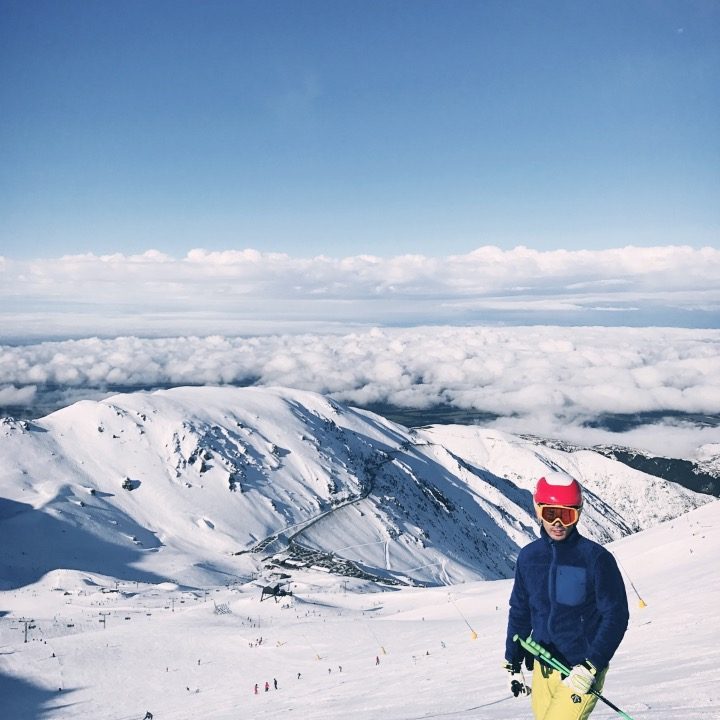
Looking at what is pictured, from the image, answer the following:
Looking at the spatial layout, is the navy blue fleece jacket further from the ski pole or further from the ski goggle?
the ski pole

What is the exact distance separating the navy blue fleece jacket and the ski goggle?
0.51 ft

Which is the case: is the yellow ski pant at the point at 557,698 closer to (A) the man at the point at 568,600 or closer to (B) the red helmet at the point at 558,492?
(A) the man at the point at 568,600

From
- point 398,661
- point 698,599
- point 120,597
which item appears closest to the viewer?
point 698,599

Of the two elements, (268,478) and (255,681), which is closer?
(255,681)

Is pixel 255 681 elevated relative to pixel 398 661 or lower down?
lower down

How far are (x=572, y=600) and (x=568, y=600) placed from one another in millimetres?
48

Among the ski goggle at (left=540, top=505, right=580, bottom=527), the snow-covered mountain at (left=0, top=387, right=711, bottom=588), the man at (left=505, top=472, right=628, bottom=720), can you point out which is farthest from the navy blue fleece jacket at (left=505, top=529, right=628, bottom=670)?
the snow-covered mountain at (left=0, top=387, right=711, bottom=588)

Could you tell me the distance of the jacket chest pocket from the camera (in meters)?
6.95

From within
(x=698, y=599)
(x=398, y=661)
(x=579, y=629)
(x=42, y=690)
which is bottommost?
(x=42, y=690)

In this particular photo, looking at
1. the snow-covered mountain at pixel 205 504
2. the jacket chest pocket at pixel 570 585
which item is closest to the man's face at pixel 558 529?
the jacket chest pocket at pixel 570 585

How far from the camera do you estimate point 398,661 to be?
25156 mm

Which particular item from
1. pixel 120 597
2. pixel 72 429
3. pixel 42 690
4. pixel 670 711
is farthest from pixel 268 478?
pixel 670 711

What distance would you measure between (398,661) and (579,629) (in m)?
20.9

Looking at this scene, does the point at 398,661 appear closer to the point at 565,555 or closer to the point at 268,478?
the point at 565,555
